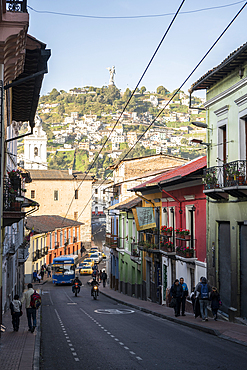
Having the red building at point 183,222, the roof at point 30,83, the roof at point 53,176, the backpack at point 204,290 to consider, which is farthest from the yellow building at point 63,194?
the backpack at point 204,290

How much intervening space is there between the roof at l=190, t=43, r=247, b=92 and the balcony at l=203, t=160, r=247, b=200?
3.21m

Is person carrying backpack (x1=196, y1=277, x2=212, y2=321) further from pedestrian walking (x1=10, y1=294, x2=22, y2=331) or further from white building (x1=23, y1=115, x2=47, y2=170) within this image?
white building (x1=23, y1=115, x2=47, y2=170)

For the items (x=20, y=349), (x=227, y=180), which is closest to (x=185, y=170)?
(x=227, y=180)

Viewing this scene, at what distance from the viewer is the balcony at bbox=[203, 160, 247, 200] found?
13297mm

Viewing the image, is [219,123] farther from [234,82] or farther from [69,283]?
[69,283]

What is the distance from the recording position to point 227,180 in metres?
14.0

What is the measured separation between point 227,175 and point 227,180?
60 centimetres

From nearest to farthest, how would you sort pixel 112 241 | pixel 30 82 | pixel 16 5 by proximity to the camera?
pixel 16 5
pixel 30 82
pixel 112 241

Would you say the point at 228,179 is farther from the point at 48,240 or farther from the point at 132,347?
the point at 48,240

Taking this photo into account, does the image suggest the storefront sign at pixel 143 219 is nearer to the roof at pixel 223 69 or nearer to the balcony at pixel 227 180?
the balcony at pixel 227 180

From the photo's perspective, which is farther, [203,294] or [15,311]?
[203,294]

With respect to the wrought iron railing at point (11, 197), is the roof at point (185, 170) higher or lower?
higher

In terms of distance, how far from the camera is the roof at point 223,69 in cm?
1338

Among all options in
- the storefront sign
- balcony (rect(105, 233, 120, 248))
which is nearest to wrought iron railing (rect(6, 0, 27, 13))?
the storefront sign
